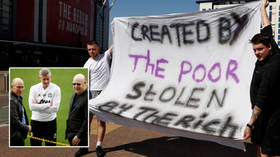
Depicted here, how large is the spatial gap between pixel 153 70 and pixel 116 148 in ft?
5.20

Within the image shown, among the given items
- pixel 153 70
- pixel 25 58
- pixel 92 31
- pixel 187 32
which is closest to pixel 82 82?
pixel 153 70

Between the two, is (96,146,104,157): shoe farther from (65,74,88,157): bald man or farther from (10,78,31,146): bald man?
(10,78,31,146): bald man

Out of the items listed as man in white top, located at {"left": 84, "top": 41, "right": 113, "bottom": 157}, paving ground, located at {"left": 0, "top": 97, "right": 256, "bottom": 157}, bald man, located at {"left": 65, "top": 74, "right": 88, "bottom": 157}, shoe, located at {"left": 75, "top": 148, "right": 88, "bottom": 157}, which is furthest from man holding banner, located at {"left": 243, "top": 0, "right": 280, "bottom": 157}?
shoe, located at {"left": 75, "top": 148, "right": 88, "bottom": 157}

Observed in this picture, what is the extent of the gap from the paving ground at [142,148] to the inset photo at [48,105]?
0.74m

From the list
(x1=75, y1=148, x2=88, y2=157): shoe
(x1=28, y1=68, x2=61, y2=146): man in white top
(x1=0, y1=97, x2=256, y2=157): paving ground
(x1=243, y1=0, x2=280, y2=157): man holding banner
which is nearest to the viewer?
(x1=243, y1=0, x2=280, y2=157): man holding banner

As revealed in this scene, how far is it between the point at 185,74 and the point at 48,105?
1.93 metres

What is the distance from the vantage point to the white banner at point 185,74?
3449 millimetres

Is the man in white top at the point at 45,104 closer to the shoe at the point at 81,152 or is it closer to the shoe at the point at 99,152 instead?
the shoe at the point at 81,152

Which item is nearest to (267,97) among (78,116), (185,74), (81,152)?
(185,74)

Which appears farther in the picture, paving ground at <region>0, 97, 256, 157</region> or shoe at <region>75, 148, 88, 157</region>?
paving ground at <region>0, 97, 256, 157</region>

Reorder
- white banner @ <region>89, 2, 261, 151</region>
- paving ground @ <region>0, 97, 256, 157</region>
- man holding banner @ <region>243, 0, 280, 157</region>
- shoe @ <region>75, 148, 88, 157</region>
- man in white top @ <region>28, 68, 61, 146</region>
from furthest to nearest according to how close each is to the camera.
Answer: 1. paving ground @ <region>0, 97, 256, 157</region>
2. shoe @ <region>75, 148, 88, 157</region>
3. man in white top @ <region>28, 68, 61, 146</region>
4. white banner @ <region>89, 2, 261, 151</region>
5. man holding banner @ <region>243, 0, 280, 157</region>

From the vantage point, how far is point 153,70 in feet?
14.0

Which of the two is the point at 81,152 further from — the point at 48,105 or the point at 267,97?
the point at 267,97

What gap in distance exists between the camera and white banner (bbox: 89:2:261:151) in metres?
3.45
